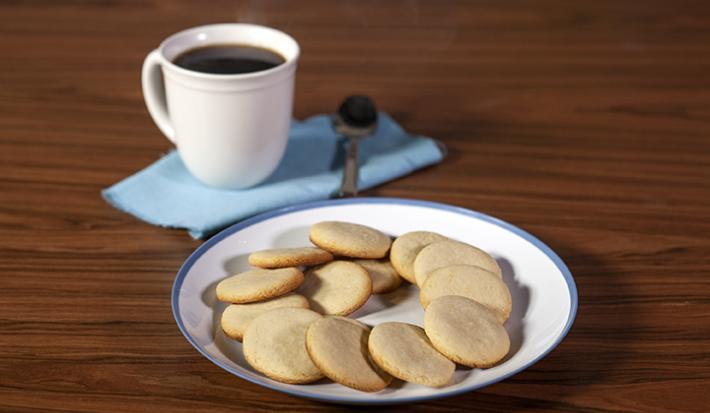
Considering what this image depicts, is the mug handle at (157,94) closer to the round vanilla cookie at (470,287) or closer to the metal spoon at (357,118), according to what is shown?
the metal spoon at (357,118)

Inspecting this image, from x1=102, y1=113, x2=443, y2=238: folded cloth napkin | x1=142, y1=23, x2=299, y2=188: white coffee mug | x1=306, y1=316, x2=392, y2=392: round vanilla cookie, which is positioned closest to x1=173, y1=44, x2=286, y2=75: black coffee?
x1=142, y1=23, x2=299, y2=188: white coffee mug

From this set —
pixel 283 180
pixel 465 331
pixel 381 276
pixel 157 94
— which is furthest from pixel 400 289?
pixel 157 94

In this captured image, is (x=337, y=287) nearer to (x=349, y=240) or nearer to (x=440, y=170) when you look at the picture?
(x=349, y=240)

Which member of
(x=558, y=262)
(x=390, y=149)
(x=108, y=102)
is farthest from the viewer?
(x=108, y=102)

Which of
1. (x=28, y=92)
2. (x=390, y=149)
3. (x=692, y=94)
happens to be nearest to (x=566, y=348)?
(x=390, y=149)

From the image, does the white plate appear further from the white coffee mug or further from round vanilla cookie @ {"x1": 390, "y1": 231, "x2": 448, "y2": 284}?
the white coffee mug

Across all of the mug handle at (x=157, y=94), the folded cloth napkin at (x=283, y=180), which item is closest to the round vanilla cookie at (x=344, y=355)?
the folded cloth napkin at (x=283, y=180)

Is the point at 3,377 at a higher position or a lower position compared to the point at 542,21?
lower

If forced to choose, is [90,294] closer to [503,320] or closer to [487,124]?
[503,320]
